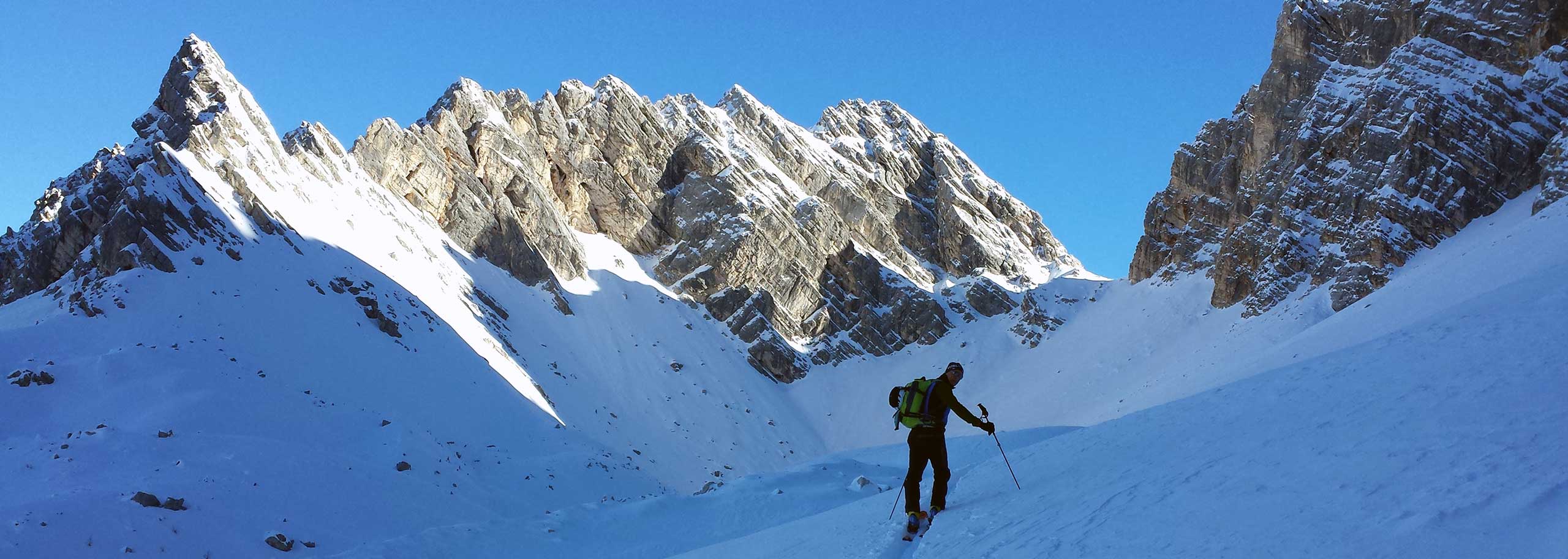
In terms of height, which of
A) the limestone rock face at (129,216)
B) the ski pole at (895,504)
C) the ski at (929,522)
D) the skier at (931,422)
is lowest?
the ski at (929,522)

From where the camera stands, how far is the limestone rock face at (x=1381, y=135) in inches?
1901

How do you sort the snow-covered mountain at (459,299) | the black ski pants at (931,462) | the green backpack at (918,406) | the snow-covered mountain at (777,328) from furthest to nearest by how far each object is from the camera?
the snow-covered mountain at (459,299) → the green backpack at (918,406) → the black ski pants at (931,462) → the snow-covered mountain at (777,328)

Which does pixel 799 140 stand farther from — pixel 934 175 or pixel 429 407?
pixel 429 407

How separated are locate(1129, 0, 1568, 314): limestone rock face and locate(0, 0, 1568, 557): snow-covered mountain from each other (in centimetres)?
21

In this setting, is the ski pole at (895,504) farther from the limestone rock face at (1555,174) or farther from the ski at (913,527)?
the limestone rock face at (1555,174)

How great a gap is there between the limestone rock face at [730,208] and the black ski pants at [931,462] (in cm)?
5715

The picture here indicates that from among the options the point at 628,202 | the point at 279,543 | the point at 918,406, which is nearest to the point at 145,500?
the point at 279,543

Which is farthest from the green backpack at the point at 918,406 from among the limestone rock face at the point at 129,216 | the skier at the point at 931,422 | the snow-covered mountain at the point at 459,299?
the limestone rock face at the point at 129,216

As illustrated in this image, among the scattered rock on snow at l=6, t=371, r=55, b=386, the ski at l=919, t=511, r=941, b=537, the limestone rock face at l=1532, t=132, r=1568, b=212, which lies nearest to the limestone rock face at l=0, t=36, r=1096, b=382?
the scattered rock on snow at l=6, t=371, r=55, b=386

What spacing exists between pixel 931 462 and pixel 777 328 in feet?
212

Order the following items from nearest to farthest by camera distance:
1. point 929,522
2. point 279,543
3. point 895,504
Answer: point 929,522 → point 895,504 → point 279,543

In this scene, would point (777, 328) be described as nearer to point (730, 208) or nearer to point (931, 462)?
point (730, 208)

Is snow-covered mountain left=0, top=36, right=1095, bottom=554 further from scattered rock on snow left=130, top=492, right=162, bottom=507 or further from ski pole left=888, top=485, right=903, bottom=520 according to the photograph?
ski pole left=888, top=485, right=903, bottom=520

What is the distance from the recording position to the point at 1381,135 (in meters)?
52.1
